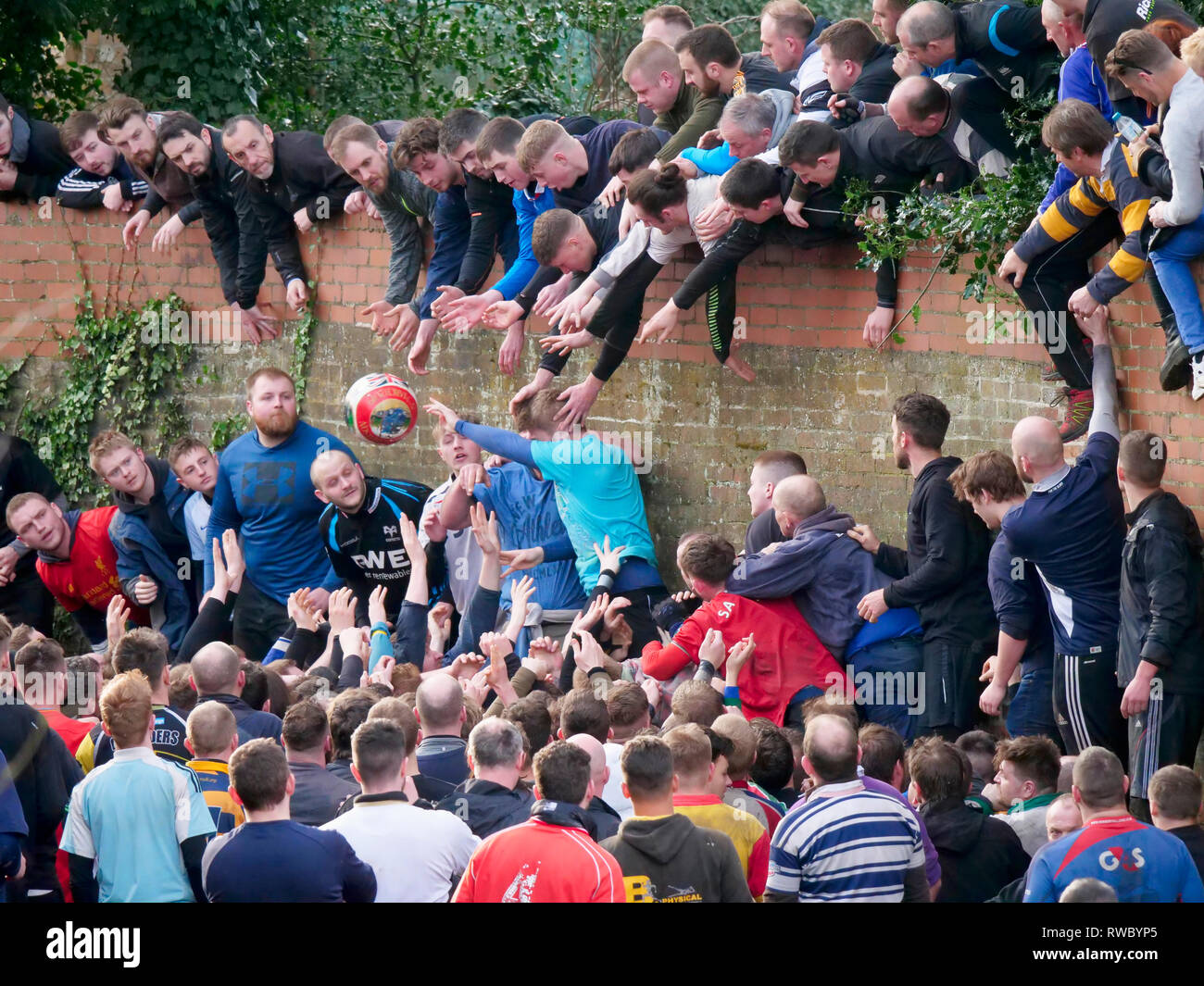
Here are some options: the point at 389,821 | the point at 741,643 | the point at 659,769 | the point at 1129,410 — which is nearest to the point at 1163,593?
the point at 1129,410

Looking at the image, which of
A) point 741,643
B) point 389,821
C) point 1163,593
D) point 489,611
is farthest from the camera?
point 489,611

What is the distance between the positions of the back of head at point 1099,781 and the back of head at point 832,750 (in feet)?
2.27

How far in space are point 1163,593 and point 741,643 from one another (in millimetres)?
1933

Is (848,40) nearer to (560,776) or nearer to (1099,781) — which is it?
(1099,781)

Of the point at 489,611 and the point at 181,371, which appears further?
the point at 181,371

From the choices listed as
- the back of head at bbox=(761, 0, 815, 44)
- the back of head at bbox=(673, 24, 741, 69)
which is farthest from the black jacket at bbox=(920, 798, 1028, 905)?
the back of head at bbox=(761, 0, 815, 44)

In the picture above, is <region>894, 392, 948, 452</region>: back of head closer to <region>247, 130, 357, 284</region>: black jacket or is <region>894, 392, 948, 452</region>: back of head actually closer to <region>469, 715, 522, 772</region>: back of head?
<region>469, 715, 522, 772</region>: back of head

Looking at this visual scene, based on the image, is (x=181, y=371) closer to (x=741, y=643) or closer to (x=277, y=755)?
(x=741, y=643)

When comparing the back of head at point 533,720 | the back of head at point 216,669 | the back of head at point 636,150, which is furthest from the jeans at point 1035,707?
the back of head at point 216,669

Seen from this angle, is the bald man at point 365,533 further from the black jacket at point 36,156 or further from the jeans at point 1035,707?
the black jacket at point 36,156

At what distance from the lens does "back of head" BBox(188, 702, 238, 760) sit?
20.3 feet

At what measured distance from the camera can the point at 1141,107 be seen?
7.19m

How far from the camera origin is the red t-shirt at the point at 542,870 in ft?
16.1

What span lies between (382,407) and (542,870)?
5.63m
